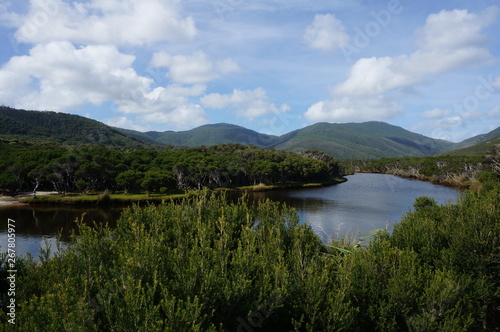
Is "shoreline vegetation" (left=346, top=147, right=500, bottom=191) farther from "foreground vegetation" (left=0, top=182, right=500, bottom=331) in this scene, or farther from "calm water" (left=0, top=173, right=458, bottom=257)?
"foreground vegetation" (left=0, top=182, right=500, bottom=331)

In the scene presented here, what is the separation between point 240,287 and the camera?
8.17m

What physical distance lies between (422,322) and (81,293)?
1004 centimetres

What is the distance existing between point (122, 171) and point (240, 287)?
80036 mm

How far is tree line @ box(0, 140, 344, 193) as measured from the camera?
227ft

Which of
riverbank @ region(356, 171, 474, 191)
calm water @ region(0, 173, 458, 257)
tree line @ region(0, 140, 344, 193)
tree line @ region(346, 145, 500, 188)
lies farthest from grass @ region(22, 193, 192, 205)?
tree line @ region(346, 145, 500, 188)

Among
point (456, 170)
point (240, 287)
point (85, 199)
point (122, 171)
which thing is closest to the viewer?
point (240, 287)

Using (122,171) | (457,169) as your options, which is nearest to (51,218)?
(122,171)

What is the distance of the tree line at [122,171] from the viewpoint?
69188 millimetres

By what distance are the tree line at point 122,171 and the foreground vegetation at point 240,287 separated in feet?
208

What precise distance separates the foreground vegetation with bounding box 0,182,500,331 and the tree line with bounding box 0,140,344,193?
2496 inches

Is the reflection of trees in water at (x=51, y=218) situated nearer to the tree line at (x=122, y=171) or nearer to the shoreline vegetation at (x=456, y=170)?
the tree line at (x=122, y=171)

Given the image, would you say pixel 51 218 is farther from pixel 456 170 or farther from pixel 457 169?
pixel 457 169

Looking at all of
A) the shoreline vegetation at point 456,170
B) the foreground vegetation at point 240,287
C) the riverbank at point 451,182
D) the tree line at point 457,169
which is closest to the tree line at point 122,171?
the riverbank at point 451,182

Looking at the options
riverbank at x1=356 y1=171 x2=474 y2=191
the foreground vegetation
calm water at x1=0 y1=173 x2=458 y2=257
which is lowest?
calm water at x1=0 y1=173 x2=458 y2=257
